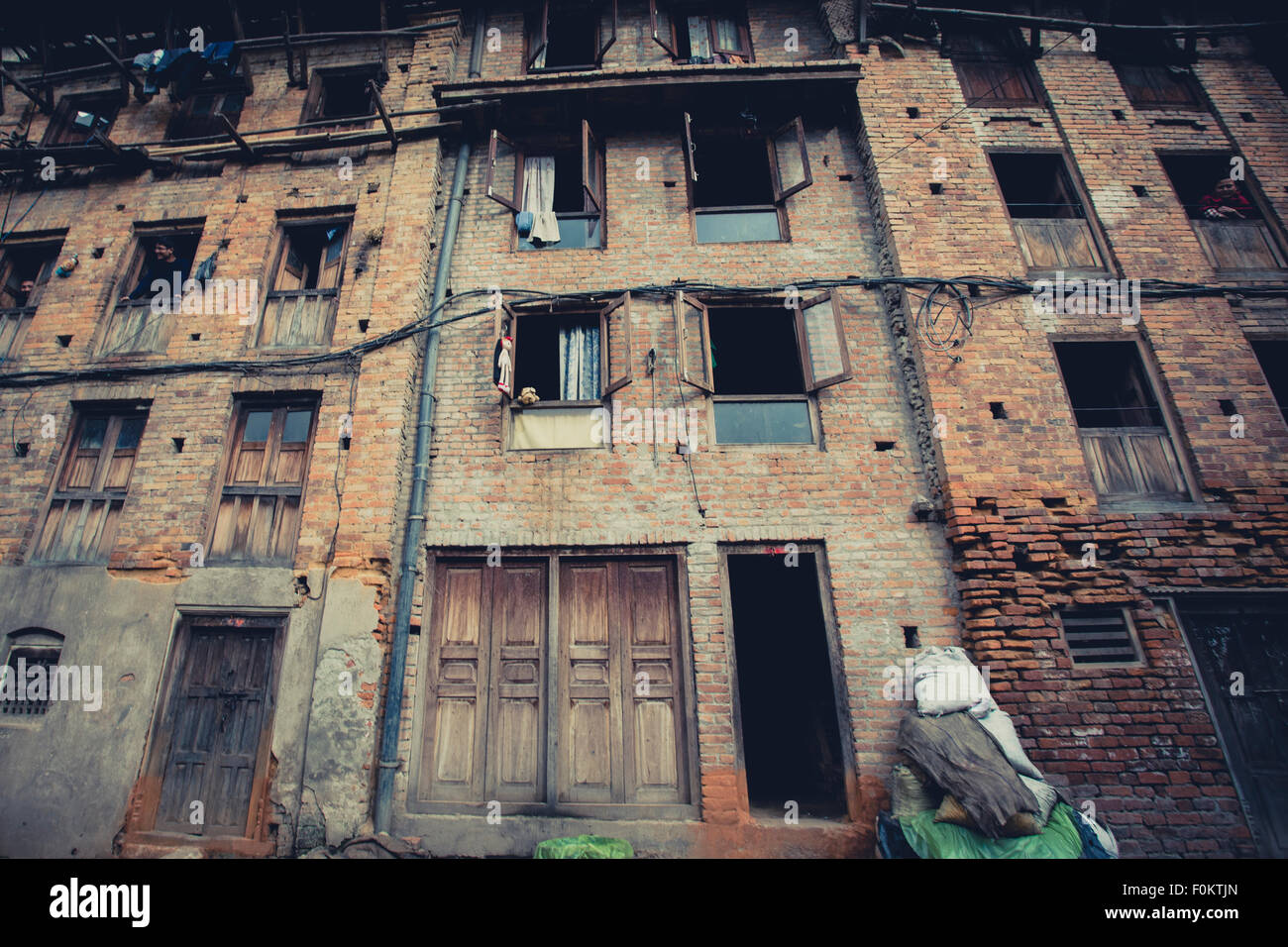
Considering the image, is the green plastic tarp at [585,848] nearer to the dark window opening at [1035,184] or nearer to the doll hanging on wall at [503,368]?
the doll hanging on wall at [503,368]

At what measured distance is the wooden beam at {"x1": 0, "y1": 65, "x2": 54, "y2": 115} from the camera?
7.37 metres

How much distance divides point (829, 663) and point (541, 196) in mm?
6909

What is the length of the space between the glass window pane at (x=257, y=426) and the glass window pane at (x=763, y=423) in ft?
17.8

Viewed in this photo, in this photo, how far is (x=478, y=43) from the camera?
8102 mm

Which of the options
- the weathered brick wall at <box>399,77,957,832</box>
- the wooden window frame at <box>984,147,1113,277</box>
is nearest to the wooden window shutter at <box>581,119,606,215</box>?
the weathered brick wall at <box>399,77,957,832</box>

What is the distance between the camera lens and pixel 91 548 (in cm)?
571

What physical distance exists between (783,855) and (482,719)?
3028 millimetres

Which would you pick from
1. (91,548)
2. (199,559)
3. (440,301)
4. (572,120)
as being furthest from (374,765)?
(572,120)

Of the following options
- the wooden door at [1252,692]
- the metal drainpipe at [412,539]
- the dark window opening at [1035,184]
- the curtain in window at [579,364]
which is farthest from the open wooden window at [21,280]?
the wooden door at [1252,692]

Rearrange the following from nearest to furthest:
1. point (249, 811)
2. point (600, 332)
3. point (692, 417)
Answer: point (249, 811), point (692, 417), point (600, 332)

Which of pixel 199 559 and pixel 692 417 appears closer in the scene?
pixel 199 559

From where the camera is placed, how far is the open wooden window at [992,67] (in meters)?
7.37

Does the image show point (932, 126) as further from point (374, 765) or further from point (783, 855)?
point (374, 765)

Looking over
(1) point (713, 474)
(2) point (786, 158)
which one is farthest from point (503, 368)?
(2) point (786, 158)
